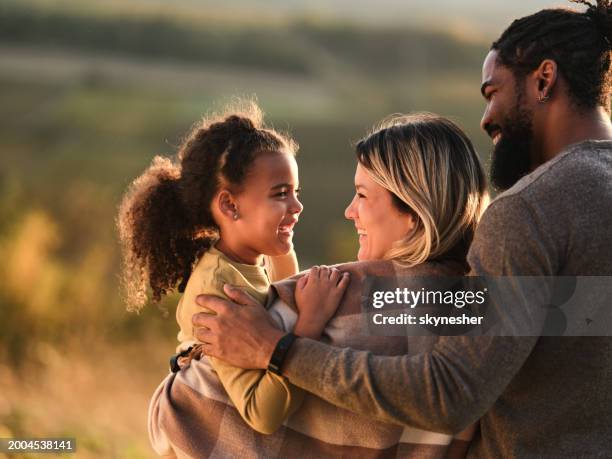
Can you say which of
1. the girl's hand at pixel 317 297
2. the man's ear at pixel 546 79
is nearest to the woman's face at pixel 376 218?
the girl's hand at pixel 317 297

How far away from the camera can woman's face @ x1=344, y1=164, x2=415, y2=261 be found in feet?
7.97

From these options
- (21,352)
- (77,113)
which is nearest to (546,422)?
(21,352)

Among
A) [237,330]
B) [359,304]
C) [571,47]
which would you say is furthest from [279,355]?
[571,47]

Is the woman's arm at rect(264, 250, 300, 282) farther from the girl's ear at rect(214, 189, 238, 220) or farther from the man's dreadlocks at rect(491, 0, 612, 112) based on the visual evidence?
the man's dreadlocks at rect(491, 0, 612, 112)

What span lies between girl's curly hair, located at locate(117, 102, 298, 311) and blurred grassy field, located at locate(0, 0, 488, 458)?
2432mm

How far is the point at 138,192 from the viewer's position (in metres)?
2.84

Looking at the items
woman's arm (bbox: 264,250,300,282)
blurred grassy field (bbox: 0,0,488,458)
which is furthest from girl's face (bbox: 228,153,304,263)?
blurred grassy field (bbox: 0,0,488,458)

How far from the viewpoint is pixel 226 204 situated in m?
2.79

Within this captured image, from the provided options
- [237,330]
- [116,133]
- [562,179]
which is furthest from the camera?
[116,133]

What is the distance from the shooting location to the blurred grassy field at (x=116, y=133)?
8.16 meters

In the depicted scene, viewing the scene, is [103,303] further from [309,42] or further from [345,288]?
[309,42]

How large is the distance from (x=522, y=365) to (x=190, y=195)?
121 cm

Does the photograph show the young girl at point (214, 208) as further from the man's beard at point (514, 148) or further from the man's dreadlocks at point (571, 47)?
the man's dreadlocks at point (571, 47)

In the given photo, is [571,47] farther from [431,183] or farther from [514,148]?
[431,183]
